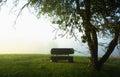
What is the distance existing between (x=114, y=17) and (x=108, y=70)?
5760mm

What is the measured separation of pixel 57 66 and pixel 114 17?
700cm

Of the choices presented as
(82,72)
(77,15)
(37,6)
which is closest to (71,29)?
(77,15)

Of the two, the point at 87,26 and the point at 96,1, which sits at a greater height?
the point at 96,1

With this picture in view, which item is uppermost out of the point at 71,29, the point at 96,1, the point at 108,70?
the point at 96,1

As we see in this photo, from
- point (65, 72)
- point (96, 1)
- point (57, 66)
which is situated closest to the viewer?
point (96, 1)

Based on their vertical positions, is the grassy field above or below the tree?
below

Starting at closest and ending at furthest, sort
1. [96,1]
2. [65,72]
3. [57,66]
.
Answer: [96,1]
[65,72]
[57,66]

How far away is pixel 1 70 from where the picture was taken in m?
21.7

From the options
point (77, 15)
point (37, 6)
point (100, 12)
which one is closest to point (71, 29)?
point (77, 15)

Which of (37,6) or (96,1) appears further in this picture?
(37,6)

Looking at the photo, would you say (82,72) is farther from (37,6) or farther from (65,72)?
(37,6)

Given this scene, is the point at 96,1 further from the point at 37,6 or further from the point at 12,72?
the point at 12,72

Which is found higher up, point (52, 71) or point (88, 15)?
point (88, 15)

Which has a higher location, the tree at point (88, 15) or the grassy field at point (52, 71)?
the tree at point (88, 15)
